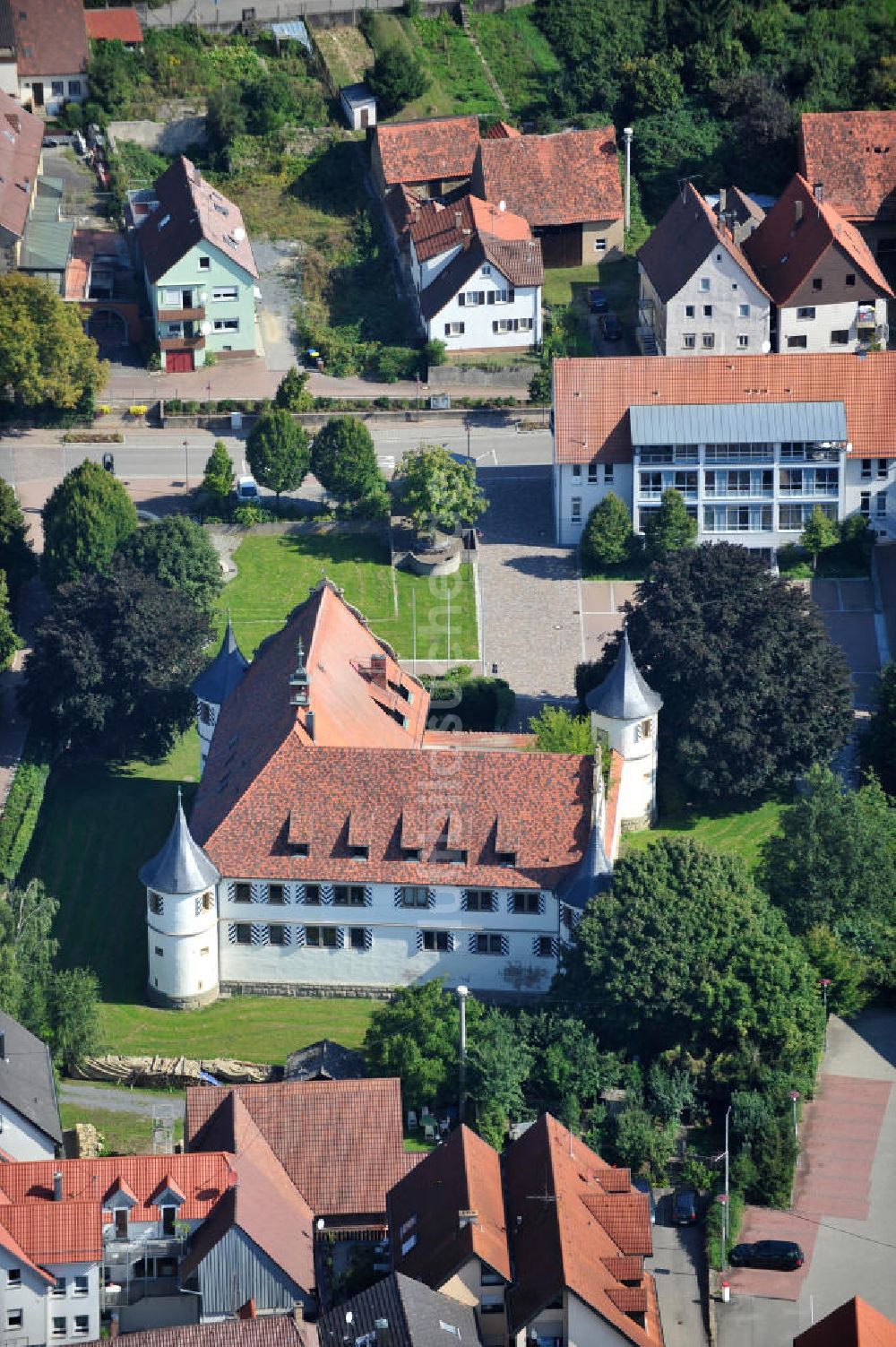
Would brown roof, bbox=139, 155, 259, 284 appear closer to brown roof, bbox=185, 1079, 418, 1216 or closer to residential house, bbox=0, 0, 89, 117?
residential house, bbox=0, 0, 89, 117

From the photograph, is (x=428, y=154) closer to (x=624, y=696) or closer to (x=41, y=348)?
(x=41, y=348)

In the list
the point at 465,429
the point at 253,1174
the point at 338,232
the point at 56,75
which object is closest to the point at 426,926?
the point at 253,1174

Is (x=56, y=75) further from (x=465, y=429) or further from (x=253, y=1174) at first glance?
(x=253, y=1174)

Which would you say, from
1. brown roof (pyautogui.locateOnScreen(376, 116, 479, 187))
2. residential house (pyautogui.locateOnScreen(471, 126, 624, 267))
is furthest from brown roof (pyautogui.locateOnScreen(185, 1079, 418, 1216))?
brown roof (pyautogui.locateOnScreen(376, 116, 479, 187))

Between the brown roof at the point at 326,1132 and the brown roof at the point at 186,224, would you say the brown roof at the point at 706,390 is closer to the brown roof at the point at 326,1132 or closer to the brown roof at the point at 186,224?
the brown roof at the point at 186,224

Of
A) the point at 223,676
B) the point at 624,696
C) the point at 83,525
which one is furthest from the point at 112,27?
the point at 624,696
